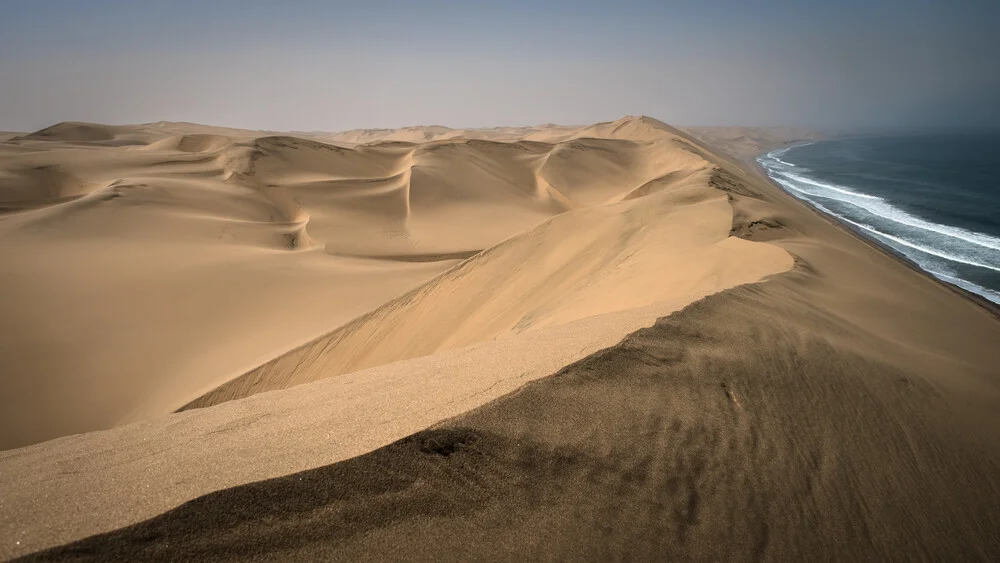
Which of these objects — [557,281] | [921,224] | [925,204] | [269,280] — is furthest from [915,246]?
[269,280]

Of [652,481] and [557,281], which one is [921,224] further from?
[652,481]

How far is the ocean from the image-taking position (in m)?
14.6

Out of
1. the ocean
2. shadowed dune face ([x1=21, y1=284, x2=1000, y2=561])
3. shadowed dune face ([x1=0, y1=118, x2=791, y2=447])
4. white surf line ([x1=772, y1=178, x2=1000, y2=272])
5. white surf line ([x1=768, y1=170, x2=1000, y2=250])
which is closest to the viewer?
shadowed dune face ([x1=21, y1=284, x2=1000, y2=561])

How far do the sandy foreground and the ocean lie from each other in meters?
9.60

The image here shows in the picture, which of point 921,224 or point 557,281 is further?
point 921,224

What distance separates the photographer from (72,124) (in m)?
46.5

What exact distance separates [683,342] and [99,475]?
10.4 ft

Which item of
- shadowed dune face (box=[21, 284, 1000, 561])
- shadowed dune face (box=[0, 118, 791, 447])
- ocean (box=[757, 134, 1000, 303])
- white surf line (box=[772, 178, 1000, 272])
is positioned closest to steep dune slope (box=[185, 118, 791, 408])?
shadowed dune face (box=[0, 118, 791, 447])

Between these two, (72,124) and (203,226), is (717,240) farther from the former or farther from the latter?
(72,124)

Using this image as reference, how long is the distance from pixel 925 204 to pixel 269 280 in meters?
30.3

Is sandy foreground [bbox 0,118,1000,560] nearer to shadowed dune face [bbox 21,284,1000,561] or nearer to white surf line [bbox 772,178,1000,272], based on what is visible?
shadowed dune face [bbox 21,284,1000,561]

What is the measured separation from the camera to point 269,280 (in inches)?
383

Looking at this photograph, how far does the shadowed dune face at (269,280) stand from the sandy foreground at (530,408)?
6cm

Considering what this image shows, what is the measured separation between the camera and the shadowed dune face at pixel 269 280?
19.8 feet
